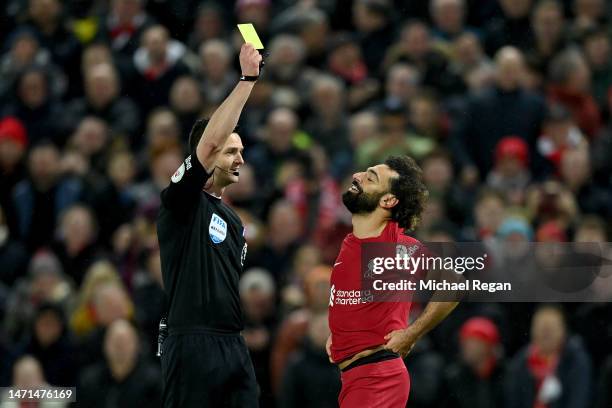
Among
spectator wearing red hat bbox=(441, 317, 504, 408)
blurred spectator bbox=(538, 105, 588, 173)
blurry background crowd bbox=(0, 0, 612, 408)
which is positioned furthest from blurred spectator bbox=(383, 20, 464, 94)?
spectator wearing red hat bbox=(441, 317, 504, 408)

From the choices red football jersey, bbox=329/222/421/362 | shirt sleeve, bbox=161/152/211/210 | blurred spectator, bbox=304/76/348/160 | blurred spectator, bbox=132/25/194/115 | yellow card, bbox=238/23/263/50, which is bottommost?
red football jersey, bbox=329/222/421/362

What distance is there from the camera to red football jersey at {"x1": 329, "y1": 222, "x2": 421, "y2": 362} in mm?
7312

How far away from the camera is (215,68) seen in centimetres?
1273

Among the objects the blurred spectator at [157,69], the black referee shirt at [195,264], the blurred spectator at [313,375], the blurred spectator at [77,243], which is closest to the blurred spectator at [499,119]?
the blurred spectator at [313,375]

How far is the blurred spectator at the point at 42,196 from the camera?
39.9 feet

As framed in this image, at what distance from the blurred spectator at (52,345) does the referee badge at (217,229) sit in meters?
3.74

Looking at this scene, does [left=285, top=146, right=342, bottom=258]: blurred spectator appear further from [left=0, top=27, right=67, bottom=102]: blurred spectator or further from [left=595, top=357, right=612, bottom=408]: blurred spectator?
[left=0, top=27, right=67, bottom=102]: blurred spectator

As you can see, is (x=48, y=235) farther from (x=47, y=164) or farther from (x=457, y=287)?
(x=457, y=287)

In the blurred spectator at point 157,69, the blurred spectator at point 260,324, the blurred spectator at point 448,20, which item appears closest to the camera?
the blurred spectator at point 260,324

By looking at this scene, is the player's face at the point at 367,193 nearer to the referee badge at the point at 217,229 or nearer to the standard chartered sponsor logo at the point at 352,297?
the standard chartered sponsor logo at the point at 352,297

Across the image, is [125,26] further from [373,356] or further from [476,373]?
[373,356]

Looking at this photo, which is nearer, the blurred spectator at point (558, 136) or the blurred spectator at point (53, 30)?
the blurred spectator at point (558, 136)

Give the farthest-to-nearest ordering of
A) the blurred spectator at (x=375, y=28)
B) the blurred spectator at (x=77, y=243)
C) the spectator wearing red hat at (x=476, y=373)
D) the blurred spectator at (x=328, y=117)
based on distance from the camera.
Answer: the blurred spectator at (x=375, y=28) → the blurred spectator at (x=328, y=117) → the blurred spectator at (x=77, y=243) → the spectator wearing red hat at (x=476, y=373)

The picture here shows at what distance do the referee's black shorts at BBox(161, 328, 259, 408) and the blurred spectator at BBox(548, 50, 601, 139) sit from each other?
5093mm
